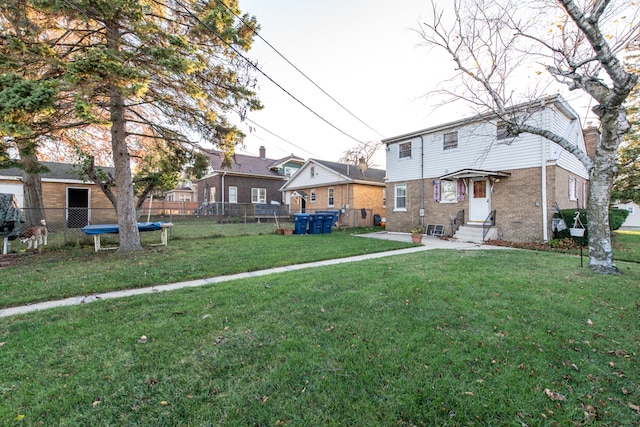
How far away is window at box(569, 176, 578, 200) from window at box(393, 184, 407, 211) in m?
7.20

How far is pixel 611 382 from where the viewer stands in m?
2.47

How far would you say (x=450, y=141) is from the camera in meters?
A: 13.6

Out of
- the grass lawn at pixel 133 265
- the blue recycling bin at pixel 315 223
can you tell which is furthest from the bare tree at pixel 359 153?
the grass lawn at pixel 133 265

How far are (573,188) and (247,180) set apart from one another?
2376cm

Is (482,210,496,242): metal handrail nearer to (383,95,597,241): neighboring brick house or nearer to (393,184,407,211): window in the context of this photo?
(383,95,597,241): neighboring brick house

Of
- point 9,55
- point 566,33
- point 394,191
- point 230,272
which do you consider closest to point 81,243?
point 9,55

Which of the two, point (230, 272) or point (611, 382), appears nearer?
point (611, 382)

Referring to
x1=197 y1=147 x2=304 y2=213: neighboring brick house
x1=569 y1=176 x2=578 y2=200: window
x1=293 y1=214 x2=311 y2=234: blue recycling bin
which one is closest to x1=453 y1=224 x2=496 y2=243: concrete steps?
x1=569 y1=176 x2=578 y2=200: window

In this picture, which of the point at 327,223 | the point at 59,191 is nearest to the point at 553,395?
the point at 327,223

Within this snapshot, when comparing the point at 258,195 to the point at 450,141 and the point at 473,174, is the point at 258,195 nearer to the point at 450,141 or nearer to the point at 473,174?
the point at 450,141

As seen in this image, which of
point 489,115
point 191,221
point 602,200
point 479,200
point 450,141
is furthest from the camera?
point 191,221

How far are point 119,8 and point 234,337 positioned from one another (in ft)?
24.4

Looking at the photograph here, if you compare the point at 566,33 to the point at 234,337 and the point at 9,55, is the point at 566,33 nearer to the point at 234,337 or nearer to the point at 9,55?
the point at 234,337

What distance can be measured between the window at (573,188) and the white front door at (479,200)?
13.8ft
